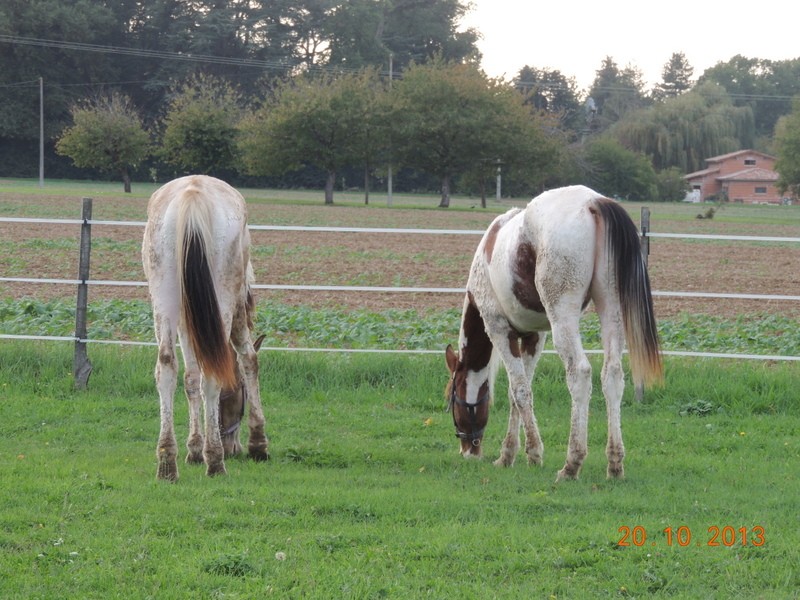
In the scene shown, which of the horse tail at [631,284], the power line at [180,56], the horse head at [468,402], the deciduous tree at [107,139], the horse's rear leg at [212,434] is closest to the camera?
the horse tail at [631,284]

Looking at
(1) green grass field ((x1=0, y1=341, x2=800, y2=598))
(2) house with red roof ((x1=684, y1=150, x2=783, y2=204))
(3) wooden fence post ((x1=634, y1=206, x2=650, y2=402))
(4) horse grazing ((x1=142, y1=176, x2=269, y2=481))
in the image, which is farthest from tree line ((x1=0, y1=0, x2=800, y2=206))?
(4) horse grazing ((x1=142, y1=176, x2=269, y2=481))

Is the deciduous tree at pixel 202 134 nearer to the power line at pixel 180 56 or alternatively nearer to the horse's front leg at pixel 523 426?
the power line at pixel 180 56

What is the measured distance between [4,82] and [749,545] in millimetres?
71771

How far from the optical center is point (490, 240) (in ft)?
21.6

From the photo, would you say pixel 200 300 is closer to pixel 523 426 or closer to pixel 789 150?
pixel 523 426

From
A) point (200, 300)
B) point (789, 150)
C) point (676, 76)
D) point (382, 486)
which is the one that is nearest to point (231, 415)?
point (200, 300)

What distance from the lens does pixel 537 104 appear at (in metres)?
88.6

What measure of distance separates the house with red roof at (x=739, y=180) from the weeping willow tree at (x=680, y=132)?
4.46 meters

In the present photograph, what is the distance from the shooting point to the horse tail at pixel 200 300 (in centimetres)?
580

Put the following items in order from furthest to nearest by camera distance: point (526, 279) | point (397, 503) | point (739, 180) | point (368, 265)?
1. point (739, 180)
2. point (368, 265)
3. point (526, 279)
4. point (397, 503)

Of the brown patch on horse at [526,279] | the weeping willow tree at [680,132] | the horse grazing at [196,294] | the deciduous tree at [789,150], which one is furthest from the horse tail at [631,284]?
the weeping willow tree at [680,132]

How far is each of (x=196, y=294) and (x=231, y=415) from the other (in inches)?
49.7

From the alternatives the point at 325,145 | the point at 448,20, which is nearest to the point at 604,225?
the point at 325,145

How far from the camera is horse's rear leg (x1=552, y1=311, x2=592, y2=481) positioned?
19.2 feet
